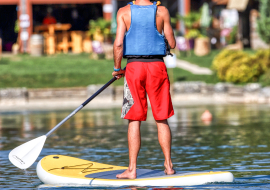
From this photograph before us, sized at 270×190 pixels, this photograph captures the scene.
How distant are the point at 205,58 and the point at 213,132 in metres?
18.6

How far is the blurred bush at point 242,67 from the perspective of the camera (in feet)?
77.4

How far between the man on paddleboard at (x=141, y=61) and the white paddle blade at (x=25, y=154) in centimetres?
125

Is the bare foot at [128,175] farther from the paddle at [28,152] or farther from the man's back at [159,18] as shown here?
the man's back at [159,18]

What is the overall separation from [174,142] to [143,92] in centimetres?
415

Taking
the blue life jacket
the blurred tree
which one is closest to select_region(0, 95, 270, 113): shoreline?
the blurred tree

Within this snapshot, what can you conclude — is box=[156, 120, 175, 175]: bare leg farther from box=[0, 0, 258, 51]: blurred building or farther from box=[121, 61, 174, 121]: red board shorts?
box=[0, 0, 258, 51]: blurred building

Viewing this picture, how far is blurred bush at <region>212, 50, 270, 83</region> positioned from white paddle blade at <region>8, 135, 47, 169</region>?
1691cm

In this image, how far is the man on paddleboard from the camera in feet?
21.6

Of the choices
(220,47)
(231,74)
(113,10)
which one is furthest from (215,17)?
(231,74)

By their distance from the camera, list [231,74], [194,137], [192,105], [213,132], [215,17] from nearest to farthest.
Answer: [194,137]
[213,132]
[192,105]
[231,74]
[215,17]

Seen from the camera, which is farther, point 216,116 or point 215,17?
point 215,17

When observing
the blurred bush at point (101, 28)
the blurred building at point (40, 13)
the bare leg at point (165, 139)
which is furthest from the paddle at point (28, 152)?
the blurred building at point (40, 13)

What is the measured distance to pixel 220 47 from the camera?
36.2 metres

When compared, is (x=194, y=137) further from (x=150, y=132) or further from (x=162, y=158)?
(x=162, y=158)
